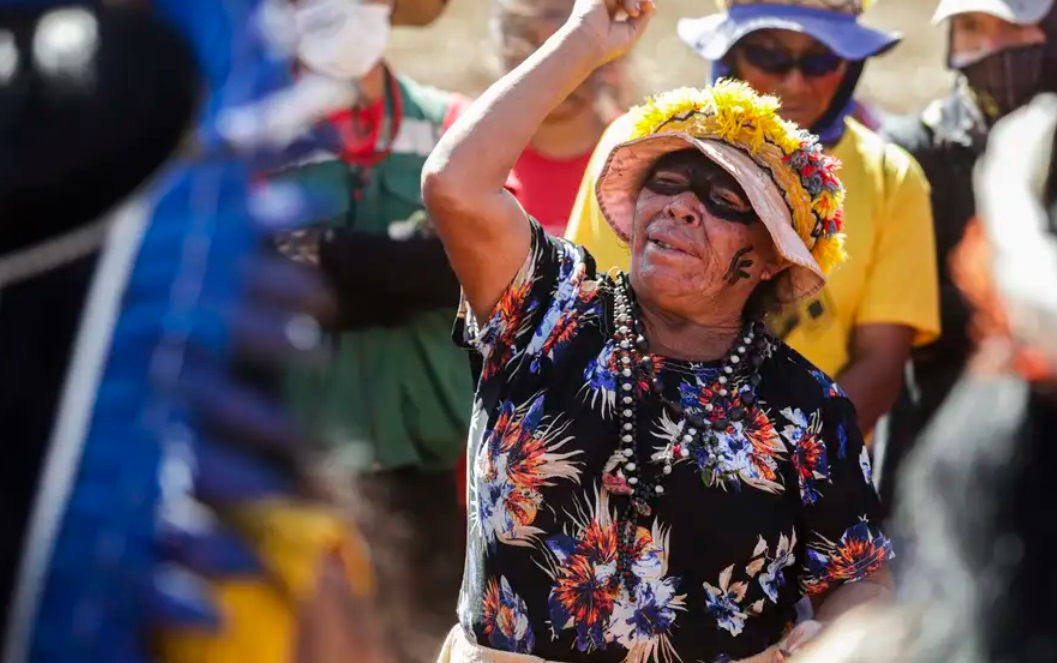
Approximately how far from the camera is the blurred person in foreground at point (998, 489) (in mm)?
1182

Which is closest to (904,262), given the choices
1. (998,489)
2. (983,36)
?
(983,36)

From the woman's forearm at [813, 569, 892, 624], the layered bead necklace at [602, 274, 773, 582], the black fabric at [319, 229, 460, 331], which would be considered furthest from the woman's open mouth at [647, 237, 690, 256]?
the black fabric at [319, 229, 460, 331]

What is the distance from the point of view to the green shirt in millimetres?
3736

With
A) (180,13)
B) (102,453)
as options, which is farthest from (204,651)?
(180,13)

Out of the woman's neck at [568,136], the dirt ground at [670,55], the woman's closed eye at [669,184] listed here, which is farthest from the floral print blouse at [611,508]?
the dirt ground at [670,55]

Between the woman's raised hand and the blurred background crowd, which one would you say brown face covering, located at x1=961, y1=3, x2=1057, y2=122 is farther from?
the blurred background crowd

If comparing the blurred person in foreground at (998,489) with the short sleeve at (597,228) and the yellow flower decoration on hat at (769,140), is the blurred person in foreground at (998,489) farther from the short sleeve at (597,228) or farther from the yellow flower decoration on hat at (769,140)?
the short sleeve at (597,228)

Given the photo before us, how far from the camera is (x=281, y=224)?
3.20ft

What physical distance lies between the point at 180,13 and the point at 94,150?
0.35ft

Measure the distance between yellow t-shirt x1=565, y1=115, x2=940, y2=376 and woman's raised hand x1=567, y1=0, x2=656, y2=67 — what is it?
808 millimetres

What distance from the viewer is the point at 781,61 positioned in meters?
3.99

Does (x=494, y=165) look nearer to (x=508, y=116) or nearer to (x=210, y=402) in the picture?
(x=508, y=116)

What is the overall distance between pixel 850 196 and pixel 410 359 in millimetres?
1162

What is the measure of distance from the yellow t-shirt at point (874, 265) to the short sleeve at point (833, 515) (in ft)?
3.07
